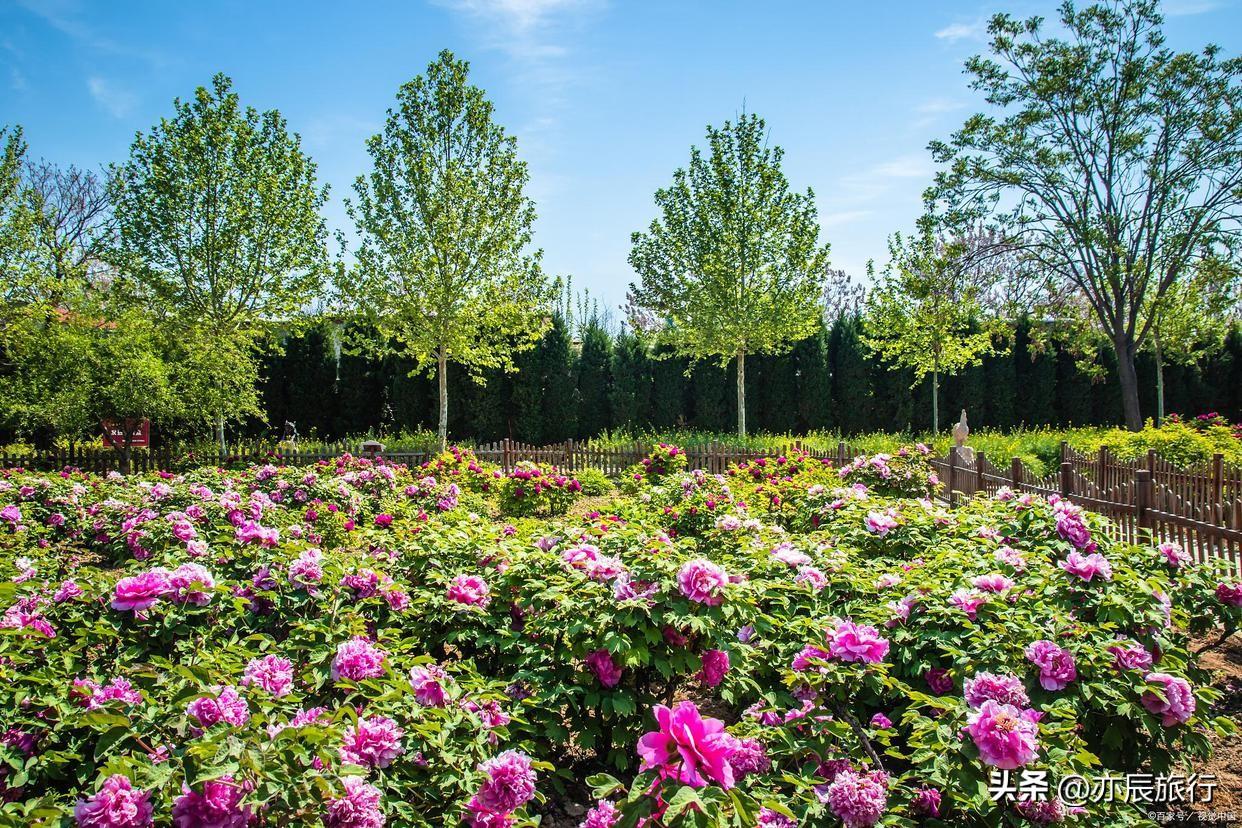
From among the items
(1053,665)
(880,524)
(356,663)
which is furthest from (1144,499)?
(356,663)

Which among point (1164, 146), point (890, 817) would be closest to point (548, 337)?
point (1164, 146)

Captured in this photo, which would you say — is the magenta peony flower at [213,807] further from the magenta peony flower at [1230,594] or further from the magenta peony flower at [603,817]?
the magenta peony flower at [1230,594]

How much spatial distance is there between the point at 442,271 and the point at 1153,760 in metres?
14.5

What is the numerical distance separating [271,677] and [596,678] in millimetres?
1155

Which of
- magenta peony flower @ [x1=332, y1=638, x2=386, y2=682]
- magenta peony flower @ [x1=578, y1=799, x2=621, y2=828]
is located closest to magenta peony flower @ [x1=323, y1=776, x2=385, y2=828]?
magenta peony flower @ [x1=578, y1=799, x2=621, y2=828]

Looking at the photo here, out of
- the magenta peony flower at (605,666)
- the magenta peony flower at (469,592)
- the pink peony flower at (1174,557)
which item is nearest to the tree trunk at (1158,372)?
the pink peony flower at (1174,557)

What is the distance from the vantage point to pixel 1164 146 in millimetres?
17594

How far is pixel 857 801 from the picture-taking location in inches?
70.1

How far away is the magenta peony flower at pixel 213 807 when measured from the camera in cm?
147

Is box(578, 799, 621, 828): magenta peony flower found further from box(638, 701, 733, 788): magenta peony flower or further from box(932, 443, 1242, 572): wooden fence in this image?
box(932, 443, 1242, 572): wooden fence

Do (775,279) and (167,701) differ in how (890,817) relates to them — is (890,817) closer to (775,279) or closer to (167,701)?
(167,701)

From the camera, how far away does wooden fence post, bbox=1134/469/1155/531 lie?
6.06 m

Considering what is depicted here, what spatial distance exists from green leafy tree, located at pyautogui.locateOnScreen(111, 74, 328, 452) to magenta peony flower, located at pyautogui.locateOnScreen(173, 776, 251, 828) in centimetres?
1418

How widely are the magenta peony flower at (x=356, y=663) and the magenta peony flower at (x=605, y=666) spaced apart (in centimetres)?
77
